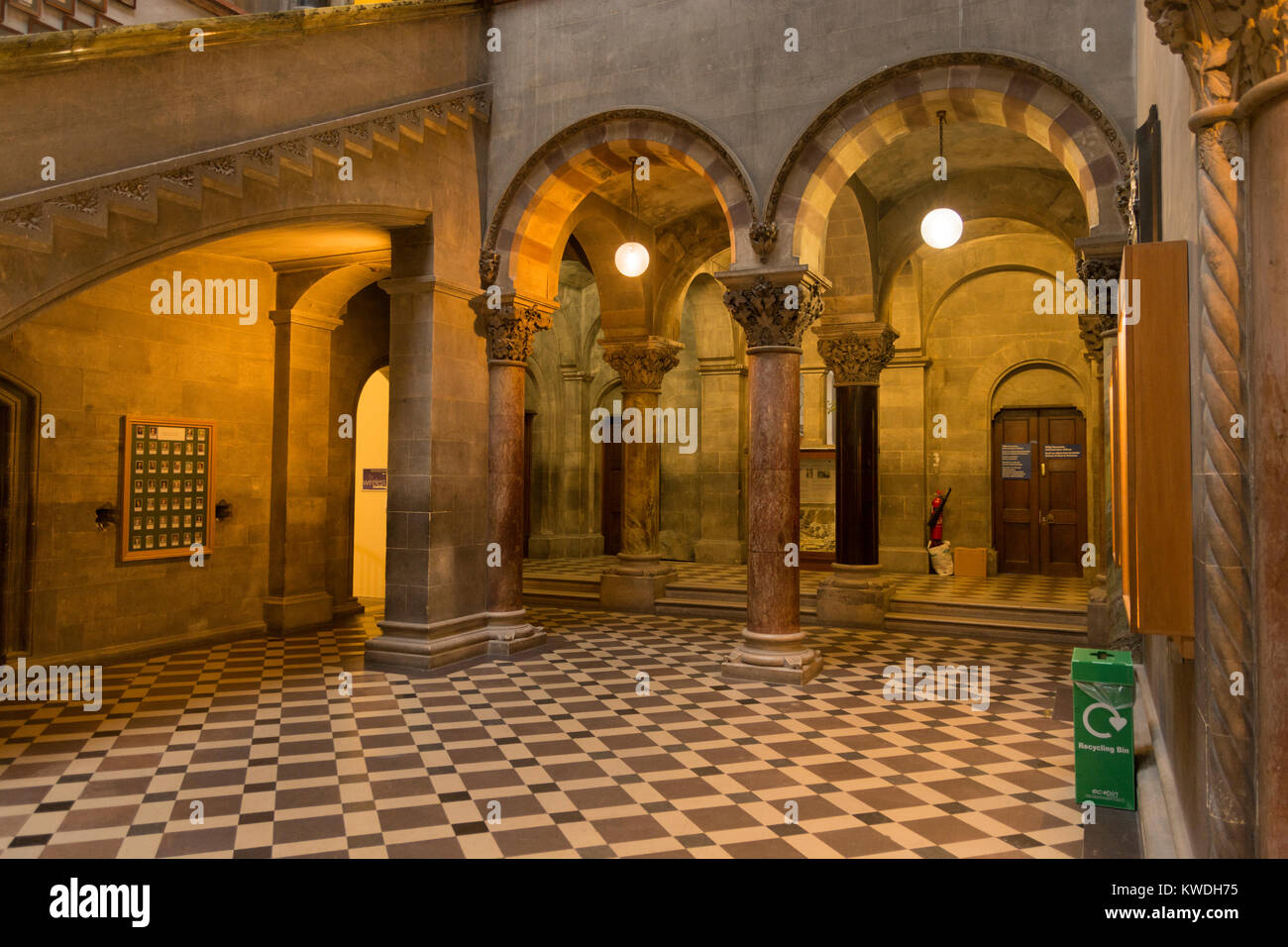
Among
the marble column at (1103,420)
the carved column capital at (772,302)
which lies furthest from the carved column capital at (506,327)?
the marble column at (1103,420)

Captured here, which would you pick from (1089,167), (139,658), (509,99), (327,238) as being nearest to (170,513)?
(139,658)

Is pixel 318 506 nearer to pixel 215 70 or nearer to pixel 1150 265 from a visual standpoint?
pixel 215 70

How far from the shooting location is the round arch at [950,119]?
6402 mm

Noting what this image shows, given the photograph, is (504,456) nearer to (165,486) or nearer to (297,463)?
(297,463)

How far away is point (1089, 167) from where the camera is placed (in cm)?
640

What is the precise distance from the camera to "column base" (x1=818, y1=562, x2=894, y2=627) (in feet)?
34.2

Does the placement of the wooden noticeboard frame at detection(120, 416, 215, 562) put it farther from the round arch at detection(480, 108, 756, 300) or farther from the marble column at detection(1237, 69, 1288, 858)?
the marble column at detection(1237, 69, 1288, 858)

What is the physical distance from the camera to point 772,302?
747 cm

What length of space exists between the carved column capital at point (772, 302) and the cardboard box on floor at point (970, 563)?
7225 mm

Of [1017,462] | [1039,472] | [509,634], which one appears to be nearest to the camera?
[509,634]

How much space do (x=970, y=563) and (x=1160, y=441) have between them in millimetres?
11062

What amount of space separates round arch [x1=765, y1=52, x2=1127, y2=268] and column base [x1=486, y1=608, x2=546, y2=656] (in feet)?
14.0

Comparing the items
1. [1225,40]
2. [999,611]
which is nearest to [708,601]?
[999,611]

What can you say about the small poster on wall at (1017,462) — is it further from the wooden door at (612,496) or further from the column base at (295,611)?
the column base at (295,611)
